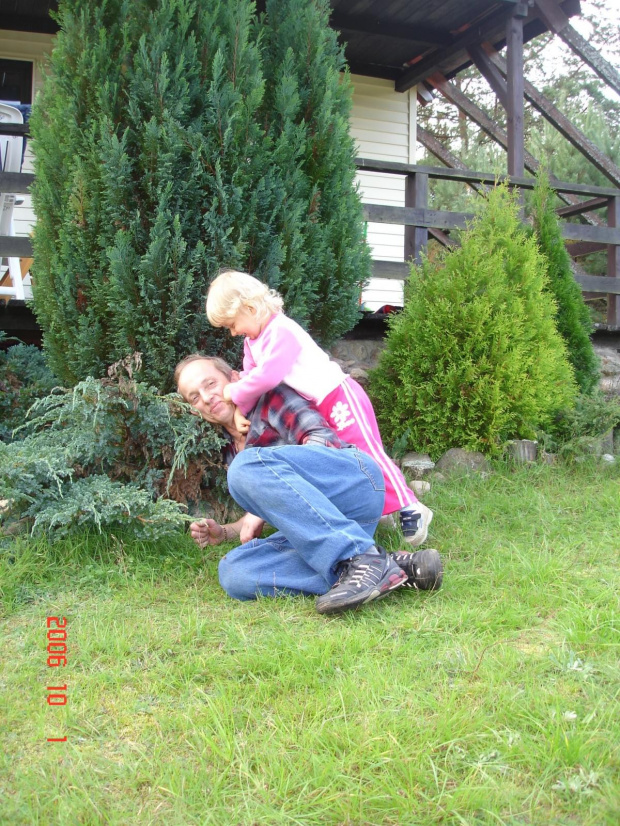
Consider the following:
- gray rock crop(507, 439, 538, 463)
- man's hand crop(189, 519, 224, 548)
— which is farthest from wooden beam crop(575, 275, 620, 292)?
man's hand crop(189, 519, 224, 548)

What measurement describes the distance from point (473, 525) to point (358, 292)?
1.38 meters

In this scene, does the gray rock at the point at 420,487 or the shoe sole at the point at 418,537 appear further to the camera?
the gray rock at the point at 420,487

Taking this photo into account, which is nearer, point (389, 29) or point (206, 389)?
point (206, 389)

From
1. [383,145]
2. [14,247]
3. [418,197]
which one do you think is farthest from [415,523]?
[383,145]

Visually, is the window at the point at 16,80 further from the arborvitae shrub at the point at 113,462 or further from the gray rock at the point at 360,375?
the arborvitae shrub at the point at 113,462

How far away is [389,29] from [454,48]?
85cm

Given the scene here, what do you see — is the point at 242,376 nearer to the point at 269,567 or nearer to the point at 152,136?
the point at 269,567

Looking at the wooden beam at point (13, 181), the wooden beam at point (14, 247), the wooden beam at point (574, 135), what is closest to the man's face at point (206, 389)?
the wooden beam at point (14, 247)

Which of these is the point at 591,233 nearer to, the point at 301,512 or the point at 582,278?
the point at 582,278

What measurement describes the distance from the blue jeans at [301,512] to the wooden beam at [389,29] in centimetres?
658

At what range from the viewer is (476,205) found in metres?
5.10

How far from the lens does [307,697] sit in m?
1.95

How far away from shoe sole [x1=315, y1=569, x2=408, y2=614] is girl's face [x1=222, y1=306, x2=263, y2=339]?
1132mm

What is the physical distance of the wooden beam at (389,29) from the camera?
26.1 feet
